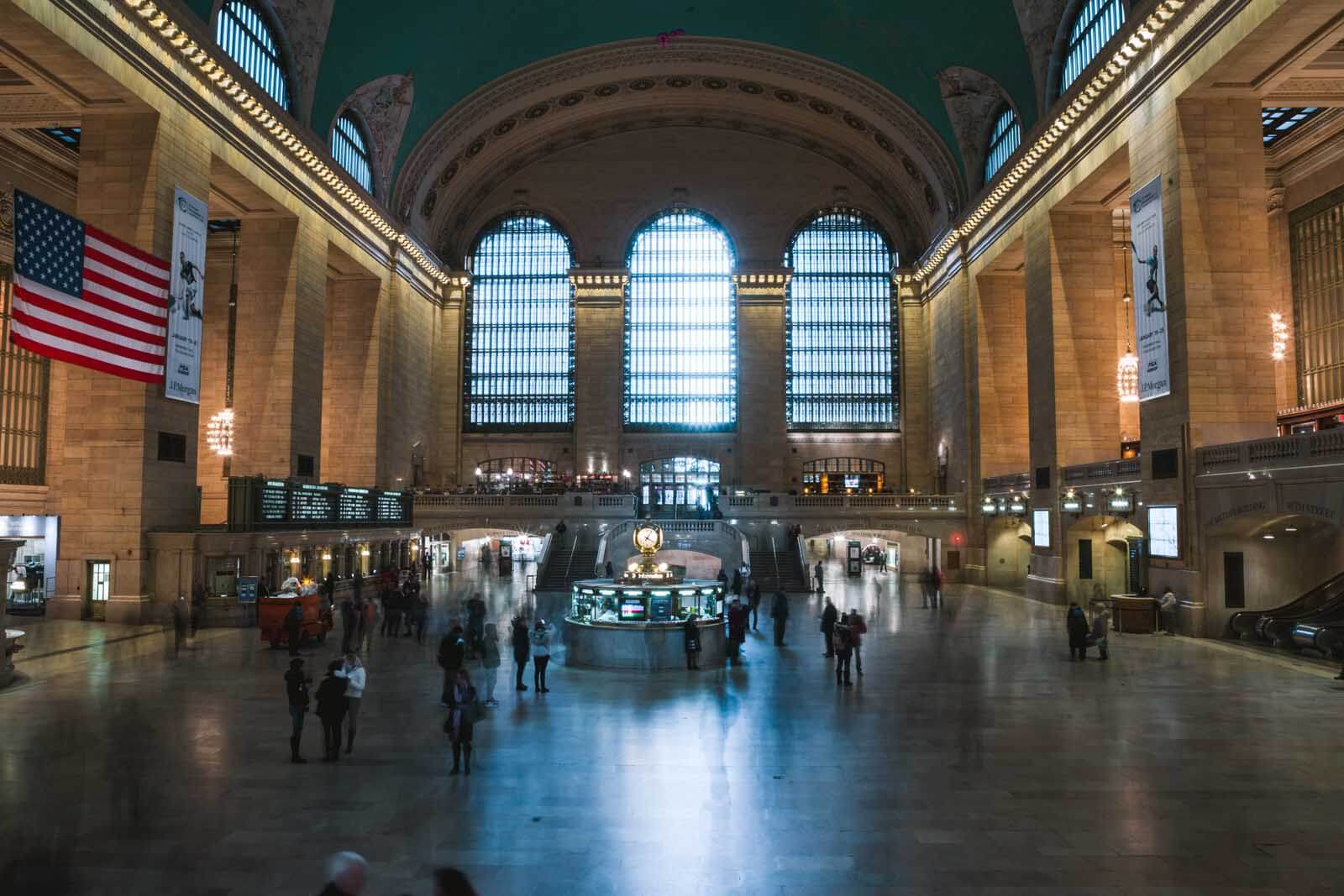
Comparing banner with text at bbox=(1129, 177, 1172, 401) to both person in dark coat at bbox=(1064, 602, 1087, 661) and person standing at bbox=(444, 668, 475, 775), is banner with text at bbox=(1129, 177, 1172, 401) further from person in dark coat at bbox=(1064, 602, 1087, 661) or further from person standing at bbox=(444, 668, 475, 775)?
person standing at bbox=(444, 668, 475, 775)

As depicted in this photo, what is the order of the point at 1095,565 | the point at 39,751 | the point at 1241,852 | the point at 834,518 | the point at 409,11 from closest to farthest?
1. the point at 1241,852
2. the point at 39,751
3. the point at 1095,565
4. the point at 409,11
5. the point at 834,518

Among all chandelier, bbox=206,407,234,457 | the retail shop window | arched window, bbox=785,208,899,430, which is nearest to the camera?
the retail shop window

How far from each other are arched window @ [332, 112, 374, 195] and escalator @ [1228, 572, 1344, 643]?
96.5 ft

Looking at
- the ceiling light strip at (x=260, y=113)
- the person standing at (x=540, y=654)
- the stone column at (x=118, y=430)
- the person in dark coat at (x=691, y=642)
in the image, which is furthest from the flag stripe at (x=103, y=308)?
the person in dark coat at (x=691, y=642)

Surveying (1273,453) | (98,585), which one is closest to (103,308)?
(98,585)

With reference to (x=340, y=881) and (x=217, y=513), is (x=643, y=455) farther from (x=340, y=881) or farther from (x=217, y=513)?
(x=340, y=881)

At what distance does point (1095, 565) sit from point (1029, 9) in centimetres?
1684

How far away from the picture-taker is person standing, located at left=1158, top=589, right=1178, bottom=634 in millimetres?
20422

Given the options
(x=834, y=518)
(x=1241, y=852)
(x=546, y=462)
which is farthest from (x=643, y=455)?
(x=1241, y=852)

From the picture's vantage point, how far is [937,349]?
1665 inches

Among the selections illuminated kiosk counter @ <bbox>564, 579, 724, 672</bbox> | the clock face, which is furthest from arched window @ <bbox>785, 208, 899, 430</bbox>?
illuminated kiosk counter @ <bbox>564, 579, 724, 672</bbox>

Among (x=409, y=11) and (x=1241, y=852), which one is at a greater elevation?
(x=409, y=11)

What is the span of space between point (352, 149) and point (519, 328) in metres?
14.7

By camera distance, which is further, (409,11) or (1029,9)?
(409,11)
